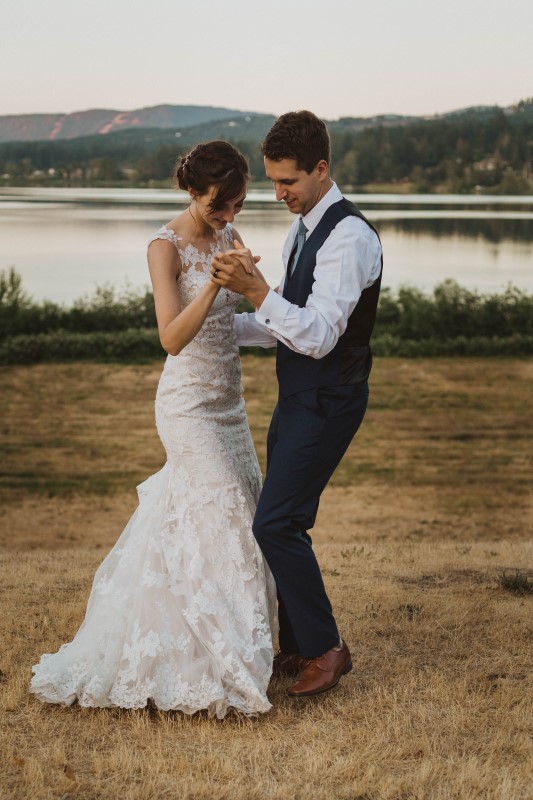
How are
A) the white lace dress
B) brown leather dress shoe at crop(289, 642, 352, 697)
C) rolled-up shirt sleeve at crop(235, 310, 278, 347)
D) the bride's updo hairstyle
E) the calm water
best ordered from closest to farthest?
the bride's updo hairstyle < the white lace dress < brown leather dress shoe at crop(289, 642, 352, 697) < rolled-up shirt sleeve at crop(235, 310, 278, 347) < the calm water

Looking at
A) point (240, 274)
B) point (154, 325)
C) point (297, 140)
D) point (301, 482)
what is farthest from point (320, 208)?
point (154, 325)

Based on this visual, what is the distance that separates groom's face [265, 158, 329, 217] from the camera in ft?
13.7

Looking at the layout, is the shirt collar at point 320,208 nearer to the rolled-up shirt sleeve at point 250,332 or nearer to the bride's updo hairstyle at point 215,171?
the bride's updo hairstyle at point 215,171

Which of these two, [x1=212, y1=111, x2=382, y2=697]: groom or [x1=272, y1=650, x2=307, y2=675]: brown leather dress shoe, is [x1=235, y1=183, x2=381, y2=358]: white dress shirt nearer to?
[x1=212, y1=111, x2=382, y2=697]: groom

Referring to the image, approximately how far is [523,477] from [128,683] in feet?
62.6

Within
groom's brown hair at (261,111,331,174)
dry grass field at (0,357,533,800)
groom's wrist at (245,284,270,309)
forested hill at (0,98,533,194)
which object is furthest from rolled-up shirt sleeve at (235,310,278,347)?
forested hill at (0,98,533,194)

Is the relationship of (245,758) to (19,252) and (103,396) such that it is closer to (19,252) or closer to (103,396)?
(103,396)

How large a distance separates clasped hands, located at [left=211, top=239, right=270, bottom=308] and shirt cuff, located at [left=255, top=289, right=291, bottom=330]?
32 millimetres

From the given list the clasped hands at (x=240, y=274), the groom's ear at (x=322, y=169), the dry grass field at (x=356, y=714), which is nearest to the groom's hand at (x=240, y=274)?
the clasped hands at (x=240, y=274)

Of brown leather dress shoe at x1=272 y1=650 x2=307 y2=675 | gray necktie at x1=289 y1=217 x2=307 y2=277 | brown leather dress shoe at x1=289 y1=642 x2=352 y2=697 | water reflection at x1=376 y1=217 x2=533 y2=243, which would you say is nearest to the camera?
gray necktie at x1=289 y1=217 x2=307 y2=277

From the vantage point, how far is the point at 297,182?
4.20 meters

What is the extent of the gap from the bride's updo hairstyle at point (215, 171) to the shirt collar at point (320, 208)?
346 mm

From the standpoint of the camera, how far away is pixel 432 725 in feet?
15.1

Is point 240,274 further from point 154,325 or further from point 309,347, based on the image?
point 154,325
